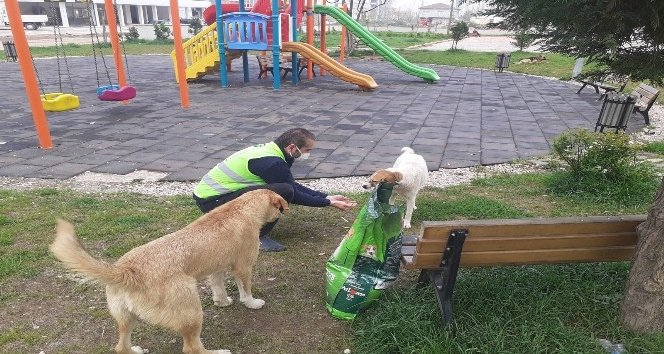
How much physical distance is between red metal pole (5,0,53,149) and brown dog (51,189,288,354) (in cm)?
563

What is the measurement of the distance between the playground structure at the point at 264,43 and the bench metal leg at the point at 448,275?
10.6 meters

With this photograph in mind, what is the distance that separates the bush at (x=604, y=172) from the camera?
16.9 ft

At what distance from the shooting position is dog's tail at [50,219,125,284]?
2.20 meters

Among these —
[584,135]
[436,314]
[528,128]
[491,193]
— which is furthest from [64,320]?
[528,128]

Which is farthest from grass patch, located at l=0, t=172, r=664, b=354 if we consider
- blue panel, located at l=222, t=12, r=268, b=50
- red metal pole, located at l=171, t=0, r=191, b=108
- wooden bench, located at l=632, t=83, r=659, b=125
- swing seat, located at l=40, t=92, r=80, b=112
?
blue panel, located at l=222, t=12, r=268, b=50

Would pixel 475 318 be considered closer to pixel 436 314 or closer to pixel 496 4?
pixel 436 314

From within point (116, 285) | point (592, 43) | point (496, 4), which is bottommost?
point (116, 285)

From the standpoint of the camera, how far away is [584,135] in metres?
5.30

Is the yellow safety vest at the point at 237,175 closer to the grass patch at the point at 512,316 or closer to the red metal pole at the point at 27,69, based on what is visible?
the grass patch at the point at 512,316

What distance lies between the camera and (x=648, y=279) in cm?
277

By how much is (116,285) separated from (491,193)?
14.5ft

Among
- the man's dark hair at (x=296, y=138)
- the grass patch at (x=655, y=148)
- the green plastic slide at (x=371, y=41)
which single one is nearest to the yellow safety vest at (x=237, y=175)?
the man's dark hair at (x=296, y=138)

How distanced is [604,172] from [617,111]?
3041mm

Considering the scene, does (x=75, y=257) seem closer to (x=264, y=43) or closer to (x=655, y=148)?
(x=655, y=148)
